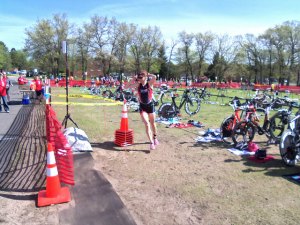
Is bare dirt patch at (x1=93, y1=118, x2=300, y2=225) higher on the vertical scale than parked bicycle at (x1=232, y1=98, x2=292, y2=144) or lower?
lower

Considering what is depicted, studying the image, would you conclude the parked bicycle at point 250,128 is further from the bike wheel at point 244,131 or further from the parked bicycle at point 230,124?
the parked bicycle at point 230,124

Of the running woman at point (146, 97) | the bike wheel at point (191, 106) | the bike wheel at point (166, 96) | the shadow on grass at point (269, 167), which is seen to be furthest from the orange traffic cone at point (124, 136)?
the bike wheel at point (166, 96)

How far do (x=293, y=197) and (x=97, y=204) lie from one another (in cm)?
305

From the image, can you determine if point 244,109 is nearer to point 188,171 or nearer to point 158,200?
point 188,171

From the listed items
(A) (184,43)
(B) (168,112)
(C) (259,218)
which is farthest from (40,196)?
(A) (184,43)

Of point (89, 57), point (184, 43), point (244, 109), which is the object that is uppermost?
point (184, 43)

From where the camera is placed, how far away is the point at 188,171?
6.03m

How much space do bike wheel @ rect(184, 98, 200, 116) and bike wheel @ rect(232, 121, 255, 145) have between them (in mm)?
6304

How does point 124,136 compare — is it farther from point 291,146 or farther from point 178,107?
point 178,107

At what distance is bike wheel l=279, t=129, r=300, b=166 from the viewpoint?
20.5ft

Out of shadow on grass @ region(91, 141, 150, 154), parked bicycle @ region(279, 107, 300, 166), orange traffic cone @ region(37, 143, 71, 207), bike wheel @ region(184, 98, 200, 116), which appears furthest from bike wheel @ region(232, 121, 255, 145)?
bike wheel @ region(184, 98, 200, 116)

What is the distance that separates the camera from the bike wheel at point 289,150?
625 centimetres

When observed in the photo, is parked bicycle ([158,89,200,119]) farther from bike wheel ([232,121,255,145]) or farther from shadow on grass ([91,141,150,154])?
bike wheel ([232,121,255,145])

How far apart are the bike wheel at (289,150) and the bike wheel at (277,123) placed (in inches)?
74.7
